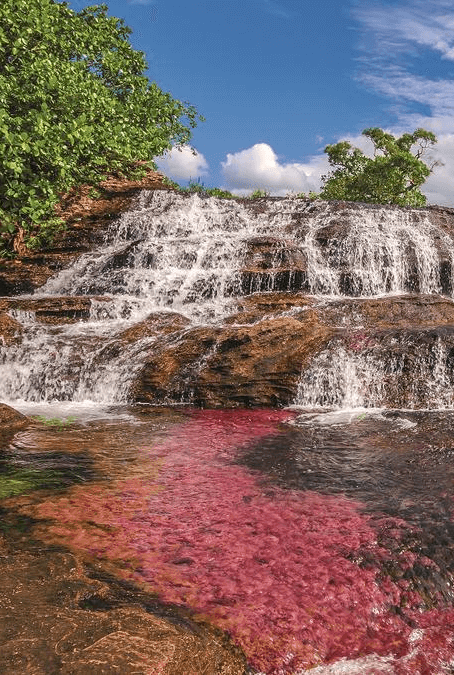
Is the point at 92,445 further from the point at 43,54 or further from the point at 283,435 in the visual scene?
the point at 43,54

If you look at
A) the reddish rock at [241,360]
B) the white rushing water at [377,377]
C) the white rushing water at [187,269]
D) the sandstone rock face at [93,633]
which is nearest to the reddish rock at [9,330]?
the white rushing water at [187,269]

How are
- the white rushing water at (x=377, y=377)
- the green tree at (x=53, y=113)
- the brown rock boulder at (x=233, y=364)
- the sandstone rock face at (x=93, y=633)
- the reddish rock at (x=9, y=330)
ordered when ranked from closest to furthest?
1. the sandstone rock face at (x=93, y=633)
2. the white rushing water at (x=377, y=377)
3. the brown rock boulder at (x=233, y=364)
4. the reddish rock at (x=9, y=330)
5. the green tree at (x=53, y=113)

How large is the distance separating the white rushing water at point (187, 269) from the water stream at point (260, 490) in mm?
94

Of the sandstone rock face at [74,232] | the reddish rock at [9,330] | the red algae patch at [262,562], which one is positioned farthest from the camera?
the sandstone rock face at [74,232]

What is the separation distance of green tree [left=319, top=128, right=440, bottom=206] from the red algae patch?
3780 centimetres

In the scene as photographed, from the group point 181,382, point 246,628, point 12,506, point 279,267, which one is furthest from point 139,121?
point 246,628

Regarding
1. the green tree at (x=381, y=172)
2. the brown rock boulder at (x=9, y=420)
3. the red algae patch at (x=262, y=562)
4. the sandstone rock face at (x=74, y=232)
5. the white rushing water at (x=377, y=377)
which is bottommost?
the red algae patch at (x=262, y=562)

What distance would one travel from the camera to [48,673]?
2467 mm

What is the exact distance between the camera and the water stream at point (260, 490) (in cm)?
334

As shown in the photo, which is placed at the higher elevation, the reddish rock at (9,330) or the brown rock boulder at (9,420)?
the reddish rock at (9,330)

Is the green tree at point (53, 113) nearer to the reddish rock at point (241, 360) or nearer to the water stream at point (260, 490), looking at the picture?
the water stream at point (260, 490)

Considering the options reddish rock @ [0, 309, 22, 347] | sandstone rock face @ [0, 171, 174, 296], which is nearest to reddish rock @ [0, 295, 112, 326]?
reddish rock @ [0, 309, 22, 347]

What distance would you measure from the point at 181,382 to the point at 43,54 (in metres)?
13.2

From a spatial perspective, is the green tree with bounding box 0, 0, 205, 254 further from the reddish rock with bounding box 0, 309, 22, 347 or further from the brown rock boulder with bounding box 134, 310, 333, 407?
the brown rock boulder with bounding box 134, 310, 333, 407
